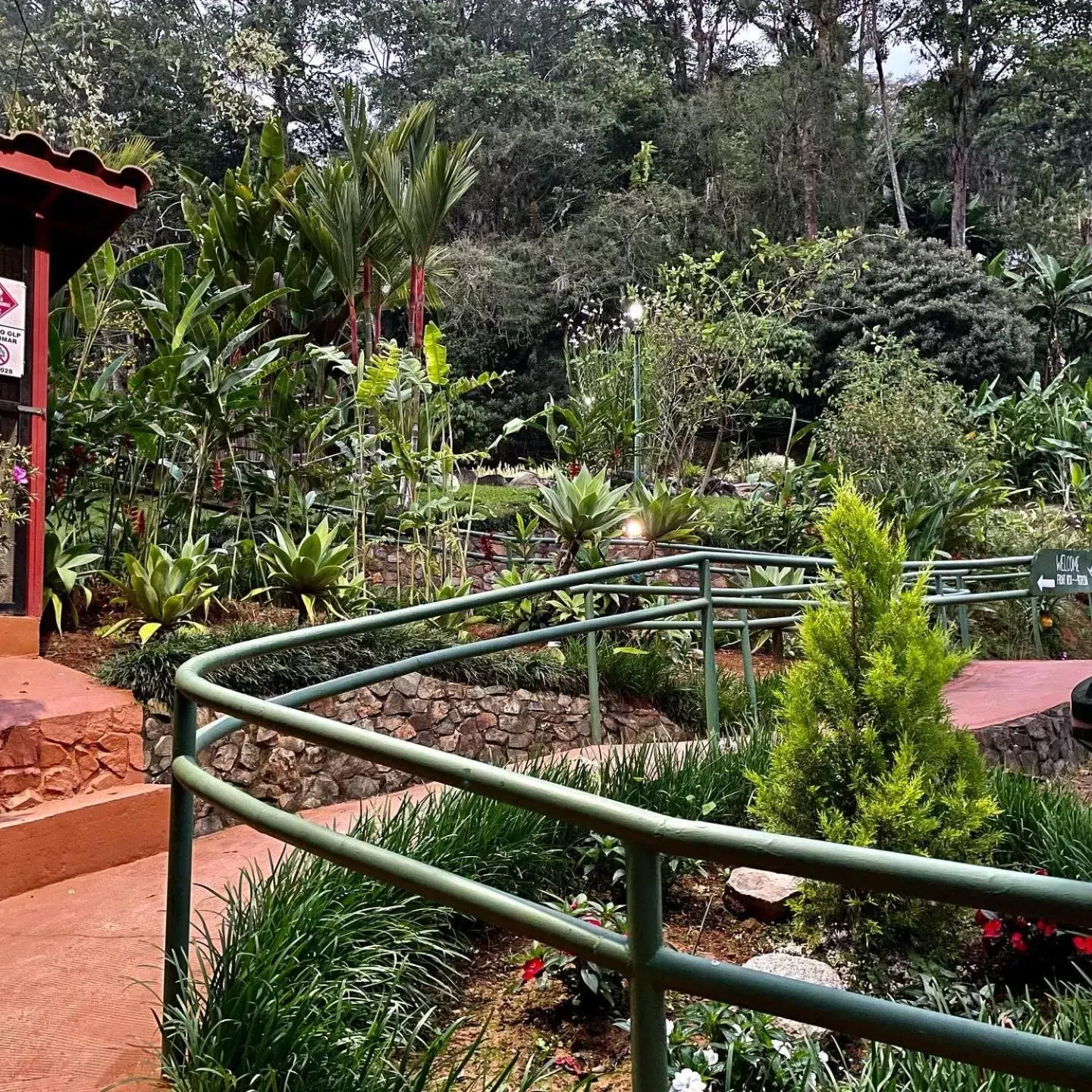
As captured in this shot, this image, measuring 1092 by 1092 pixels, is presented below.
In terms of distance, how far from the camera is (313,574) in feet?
19.6

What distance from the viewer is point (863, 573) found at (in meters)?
3.01

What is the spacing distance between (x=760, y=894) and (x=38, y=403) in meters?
4.29

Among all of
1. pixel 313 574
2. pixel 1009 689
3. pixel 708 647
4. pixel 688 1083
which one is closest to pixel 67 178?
pixel 313 574

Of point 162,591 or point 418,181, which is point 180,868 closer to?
point 162,591

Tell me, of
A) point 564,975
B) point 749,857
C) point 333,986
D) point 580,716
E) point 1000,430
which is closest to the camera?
point 749,857

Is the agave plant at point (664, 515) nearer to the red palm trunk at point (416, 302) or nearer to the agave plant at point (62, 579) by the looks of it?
the red palm trunk at point (416, 302)

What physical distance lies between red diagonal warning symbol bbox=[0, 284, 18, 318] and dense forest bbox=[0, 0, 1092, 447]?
42.9 feet

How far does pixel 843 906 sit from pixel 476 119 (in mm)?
23627

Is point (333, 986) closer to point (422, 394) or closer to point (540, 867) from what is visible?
point (540, 867)

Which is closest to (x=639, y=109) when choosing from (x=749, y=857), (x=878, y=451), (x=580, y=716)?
(x=878, y=451)

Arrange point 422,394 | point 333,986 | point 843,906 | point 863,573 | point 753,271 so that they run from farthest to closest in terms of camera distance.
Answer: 1. point 753,271
2. point 422,394
3. point 863,573
4. point 843,906
5. point 333,986

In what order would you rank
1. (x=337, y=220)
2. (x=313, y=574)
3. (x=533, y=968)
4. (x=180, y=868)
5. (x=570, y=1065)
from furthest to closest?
(x=337, y=220), (x=313, y=574), (x=533, y=968), (x=570, y=1065), (x=180, y=868)

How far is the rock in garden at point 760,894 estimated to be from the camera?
2918mm

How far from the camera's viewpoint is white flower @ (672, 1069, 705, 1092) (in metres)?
1.70
